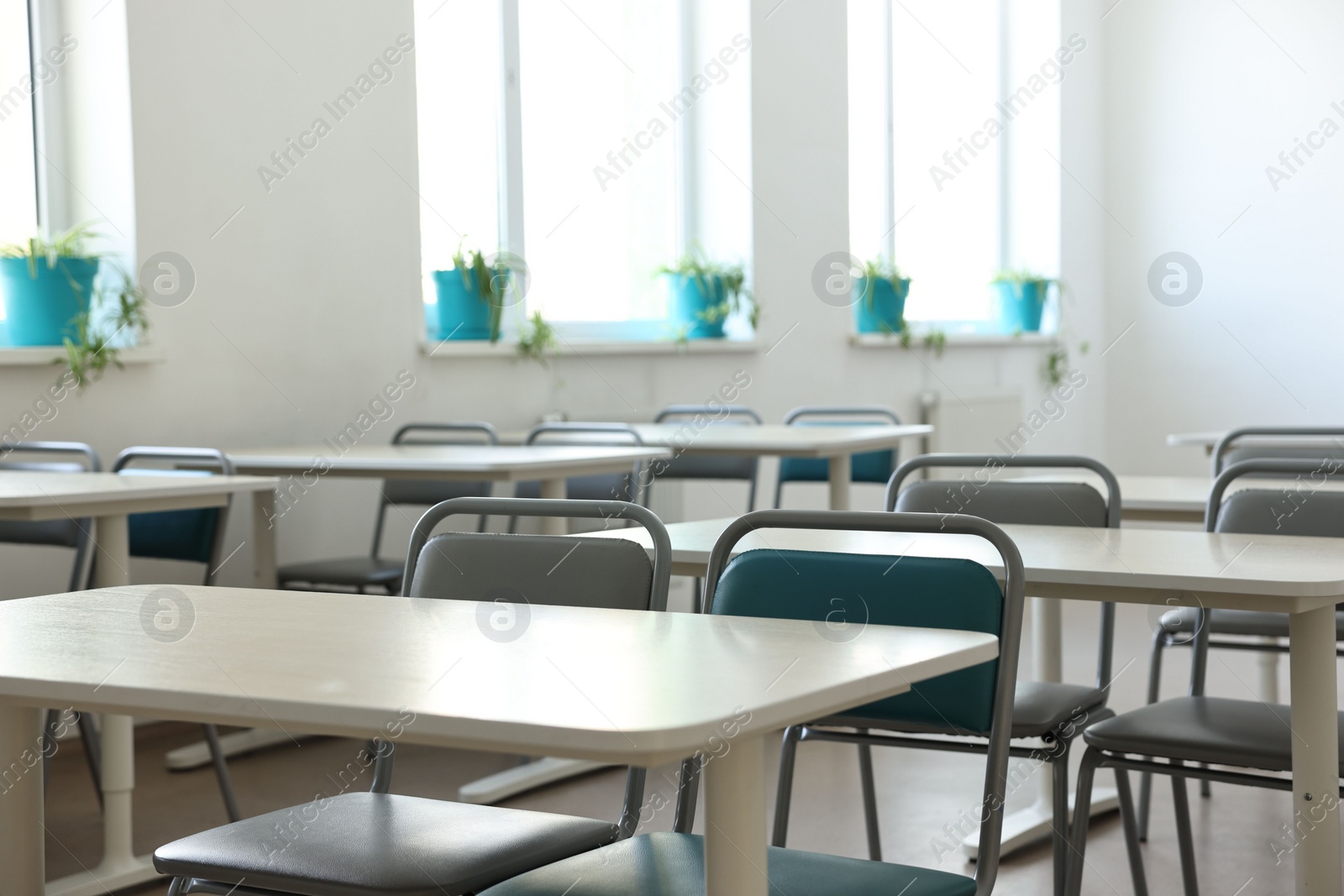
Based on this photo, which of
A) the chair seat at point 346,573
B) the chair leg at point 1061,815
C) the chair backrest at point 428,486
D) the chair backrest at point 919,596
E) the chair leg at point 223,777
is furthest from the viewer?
the chair backrest at point 428,486

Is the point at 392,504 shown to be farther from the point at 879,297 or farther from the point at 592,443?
the point at 879,297

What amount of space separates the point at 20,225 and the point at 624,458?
179 centimetres

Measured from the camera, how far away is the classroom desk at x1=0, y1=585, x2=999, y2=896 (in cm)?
101

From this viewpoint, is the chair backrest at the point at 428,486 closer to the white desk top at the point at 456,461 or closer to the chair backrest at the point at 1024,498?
the white desk top at the point at 456,461

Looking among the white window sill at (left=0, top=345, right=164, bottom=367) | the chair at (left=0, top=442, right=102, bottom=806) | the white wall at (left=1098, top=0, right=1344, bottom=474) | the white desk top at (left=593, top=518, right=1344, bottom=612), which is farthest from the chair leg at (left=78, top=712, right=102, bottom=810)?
the white wall at (left=1098, top=0, right=1344, bottom=474)

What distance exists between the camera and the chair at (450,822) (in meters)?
1.42

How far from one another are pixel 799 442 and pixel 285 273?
157 cm

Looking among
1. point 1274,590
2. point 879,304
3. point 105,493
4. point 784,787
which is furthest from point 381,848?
point 879,304

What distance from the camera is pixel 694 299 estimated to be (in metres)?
5.60

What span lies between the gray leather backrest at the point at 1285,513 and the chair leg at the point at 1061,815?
1.61ft

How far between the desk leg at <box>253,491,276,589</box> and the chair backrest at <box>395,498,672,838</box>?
2033mm

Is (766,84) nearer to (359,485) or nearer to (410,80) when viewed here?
(410,80)
